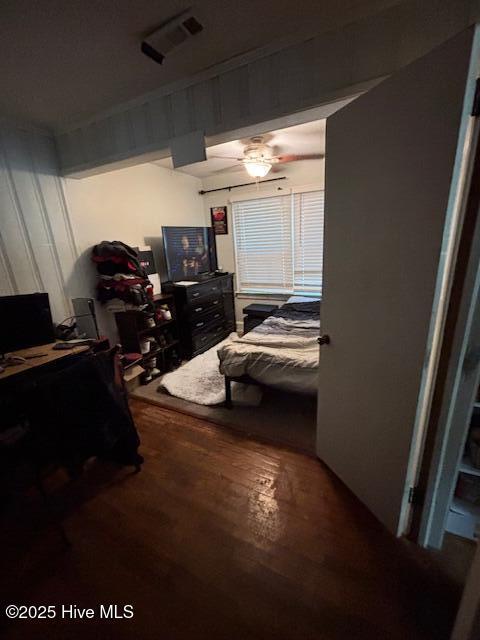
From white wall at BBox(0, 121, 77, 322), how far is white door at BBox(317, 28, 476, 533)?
7.55ft

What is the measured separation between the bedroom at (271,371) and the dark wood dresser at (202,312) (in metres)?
1.15

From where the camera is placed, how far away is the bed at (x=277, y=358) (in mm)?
1939

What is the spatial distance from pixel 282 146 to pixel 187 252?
5.48ft

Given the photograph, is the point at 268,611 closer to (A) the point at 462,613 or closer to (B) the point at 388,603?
(B) the point at 388,603

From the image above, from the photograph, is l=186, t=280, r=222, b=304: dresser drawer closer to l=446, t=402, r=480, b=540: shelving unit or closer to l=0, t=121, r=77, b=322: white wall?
l=0, t=121, r=77, b=322: white wall

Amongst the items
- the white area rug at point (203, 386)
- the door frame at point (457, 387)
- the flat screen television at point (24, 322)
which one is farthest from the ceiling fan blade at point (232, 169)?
the door frame at point (457, 387)

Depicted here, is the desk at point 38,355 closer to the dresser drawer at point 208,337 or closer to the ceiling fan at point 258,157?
the dresser drawer at point 208,337

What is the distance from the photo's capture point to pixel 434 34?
1002 millimetres

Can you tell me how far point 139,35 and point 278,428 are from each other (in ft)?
8.27

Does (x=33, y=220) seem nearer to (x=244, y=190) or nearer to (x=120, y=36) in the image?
(x=120, y=36)

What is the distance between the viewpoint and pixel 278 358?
2.00m

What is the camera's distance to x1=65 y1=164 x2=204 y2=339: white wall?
2447 millimetres

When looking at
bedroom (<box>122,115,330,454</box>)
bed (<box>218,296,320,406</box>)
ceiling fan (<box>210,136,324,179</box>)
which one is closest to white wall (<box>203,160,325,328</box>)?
bedroom (<box>122,115,330,454</box>)

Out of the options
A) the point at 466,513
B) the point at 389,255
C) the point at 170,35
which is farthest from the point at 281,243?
the point at 466,513
